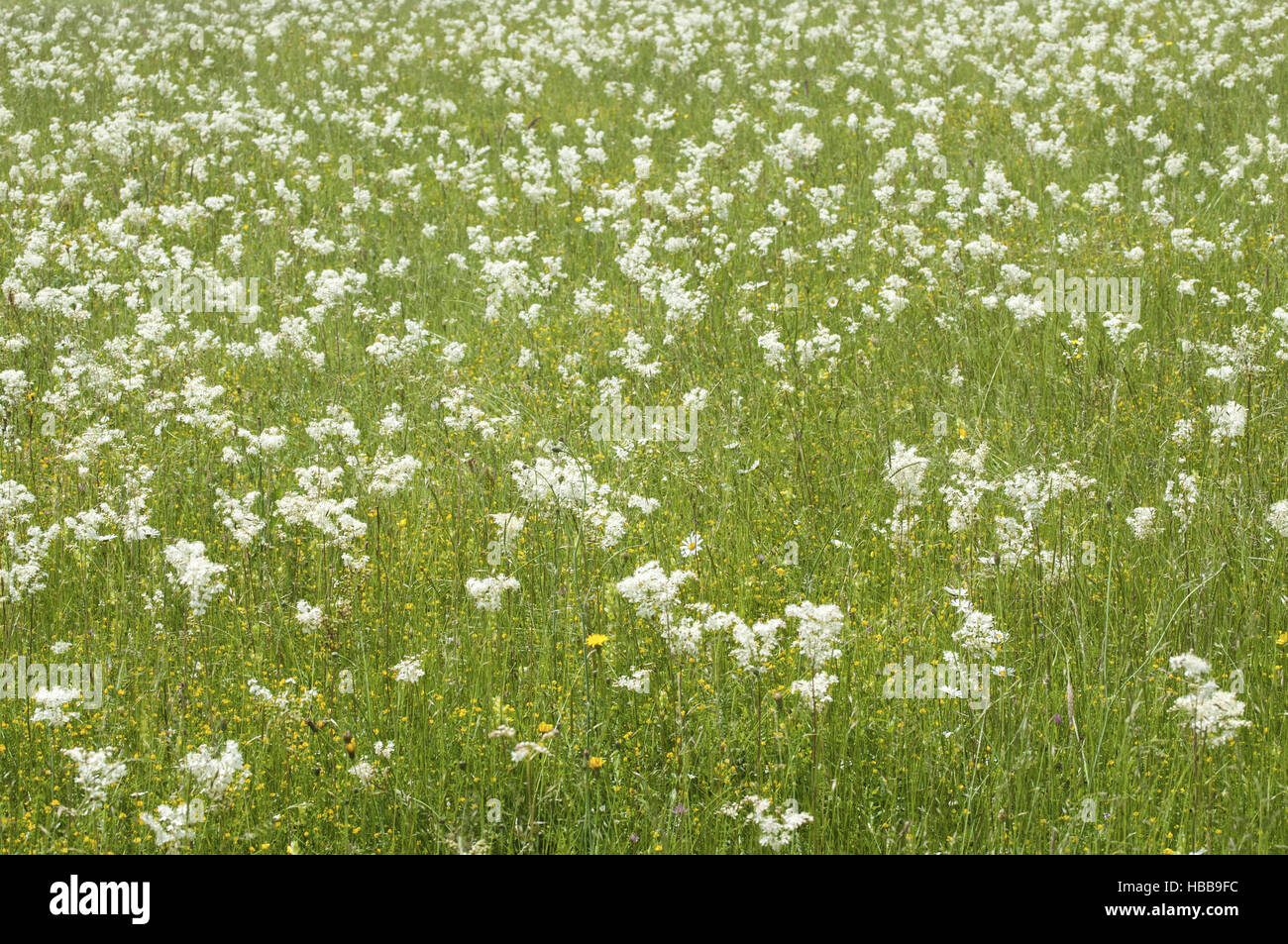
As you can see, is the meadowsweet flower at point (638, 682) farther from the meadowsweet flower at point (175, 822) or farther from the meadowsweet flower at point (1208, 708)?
the meadowsweet flower at point (1208, 708)

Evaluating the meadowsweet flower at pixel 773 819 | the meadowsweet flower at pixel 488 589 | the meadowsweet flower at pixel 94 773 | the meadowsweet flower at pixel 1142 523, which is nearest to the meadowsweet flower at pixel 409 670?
the meadowsweet flower at pixel 488 589

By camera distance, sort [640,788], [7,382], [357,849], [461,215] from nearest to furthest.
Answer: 1. [357,849]
2. [640,788]
3. [7,382]
4. [461,215]

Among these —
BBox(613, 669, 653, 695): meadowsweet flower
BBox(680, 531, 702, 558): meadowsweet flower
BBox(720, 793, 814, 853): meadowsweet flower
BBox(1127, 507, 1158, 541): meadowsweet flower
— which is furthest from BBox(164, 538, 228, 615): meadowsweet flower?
BBox(1127, 507, 1158, 541): meadowsweet flower

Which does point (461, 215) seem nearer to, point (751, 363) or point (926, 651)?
point (751, 363)

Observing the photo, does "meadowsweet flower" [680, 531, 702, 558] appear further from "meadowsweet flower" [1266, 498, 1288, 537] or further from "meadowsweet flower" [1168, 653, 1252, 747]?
"meadowsweet flower" [1266, 498, 1288, 537]

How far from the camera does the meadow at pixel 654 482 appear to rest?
368 cm

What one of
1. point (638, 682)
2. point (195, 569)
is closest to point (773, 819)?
point (638, 682)

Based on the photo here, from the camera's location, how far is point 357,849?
3.54 meters

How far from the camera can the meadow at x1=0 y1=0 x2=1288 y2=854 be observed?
3.68m

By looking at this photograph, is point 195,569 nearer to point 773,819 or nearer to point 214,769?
point 214,769

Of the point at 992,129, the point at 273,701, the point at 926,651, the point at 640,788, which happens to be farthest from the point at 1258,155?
the point at 273,701

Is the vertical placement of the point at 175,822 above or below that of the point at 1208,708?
below

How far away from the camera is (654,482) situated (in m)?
5.72

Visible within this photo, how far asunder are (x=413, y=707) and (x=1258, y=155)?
9246 mm
